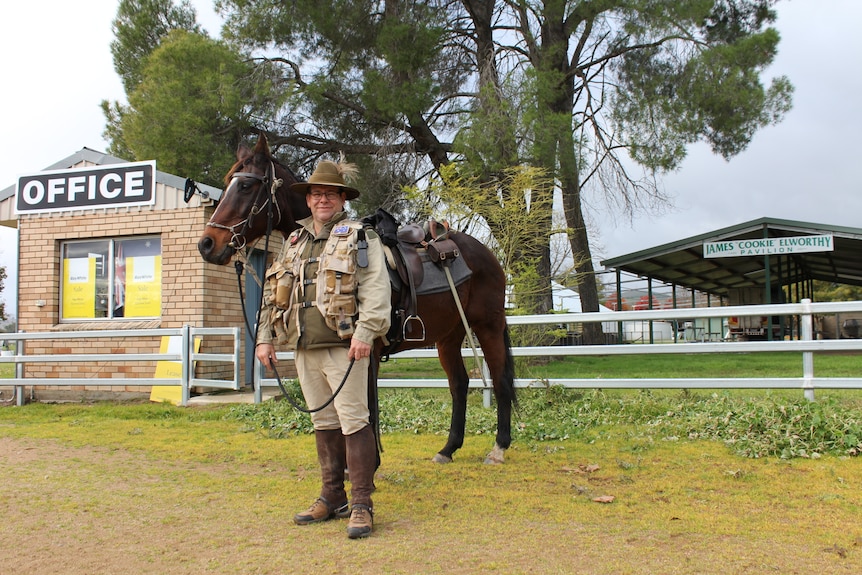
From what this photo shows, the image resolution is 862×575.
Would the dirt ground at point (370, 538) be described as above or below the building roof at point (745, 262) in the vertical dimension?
below

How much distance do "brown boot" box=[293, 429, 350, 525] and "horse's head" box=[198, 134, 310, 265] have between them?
4.06 ft

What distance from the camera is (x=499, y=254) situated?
9602 millimetres

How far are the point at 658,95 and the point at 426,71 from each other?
4934mm

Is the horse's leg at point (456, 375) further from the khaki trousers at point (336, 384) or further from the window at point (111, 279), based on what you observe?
the window at point (111, 279)

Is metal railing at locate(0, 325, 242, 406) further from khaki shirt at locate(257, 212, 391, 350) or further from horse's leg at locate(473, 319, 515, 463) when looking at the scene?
khaki shirt at locate(257, 212, 391, 350)

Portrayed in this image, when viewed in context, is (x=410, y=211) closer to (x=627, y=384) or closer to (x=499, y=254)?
(x=499, y=254)

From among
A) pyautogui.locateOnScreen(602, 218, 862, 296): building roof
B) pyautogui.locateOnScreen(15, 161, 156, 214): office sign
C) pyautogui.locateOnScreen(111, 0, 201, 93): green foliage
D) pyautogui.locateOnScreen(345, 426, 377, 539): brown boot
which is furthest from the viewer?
pyautogui.locateOnScreen(602, 218, 862, 296): building roof

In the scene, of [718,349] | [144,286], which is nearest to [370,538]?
[718,349]

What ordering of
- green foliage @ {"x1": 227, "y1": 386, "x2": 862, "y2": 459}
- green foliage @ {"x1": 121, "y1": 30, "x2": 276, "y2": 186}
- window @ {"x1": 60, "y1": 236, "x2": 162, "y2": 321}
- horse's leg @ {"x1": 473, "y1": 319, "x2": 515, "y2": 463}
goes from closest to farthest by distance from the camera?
green foliage @ {"x1": 227, "y1": 386, "x2": 862, "y2": 459}
horse's leg @ {"x1": 473, "y1": 319, "x2": 515, "y2": 463}
window @ {"x1": 60, "y1": 236, "x2": 162, "y2": 321}
green foliage @ {"x1": 121, "y1": 30, "x2": 276, "y2": 186}

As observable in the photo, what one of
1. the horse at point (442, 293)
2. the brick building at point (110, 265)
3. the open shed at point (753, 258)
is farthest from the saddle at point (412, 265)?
the open shed at point (753, 258)

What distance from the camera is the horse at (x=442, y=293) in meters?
3.85

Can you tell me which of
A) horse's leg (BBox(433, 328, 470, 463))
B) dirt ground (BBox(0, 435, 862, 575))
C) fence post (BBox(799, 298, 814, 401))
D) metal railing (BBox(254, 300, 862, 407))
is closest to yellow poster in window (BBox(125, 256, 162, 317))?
metal railing (BBox(254, 300, 862, 407))

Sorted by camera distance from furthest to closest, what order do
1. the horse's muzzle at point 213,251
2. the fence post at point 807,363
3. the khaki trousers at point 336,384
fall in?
the fence post at point 807,363 < the horse's muzzle at point 213,251 < the khaki trousers at point 336,384

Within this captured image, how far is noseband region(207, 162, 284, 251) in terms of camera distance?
150 inches
